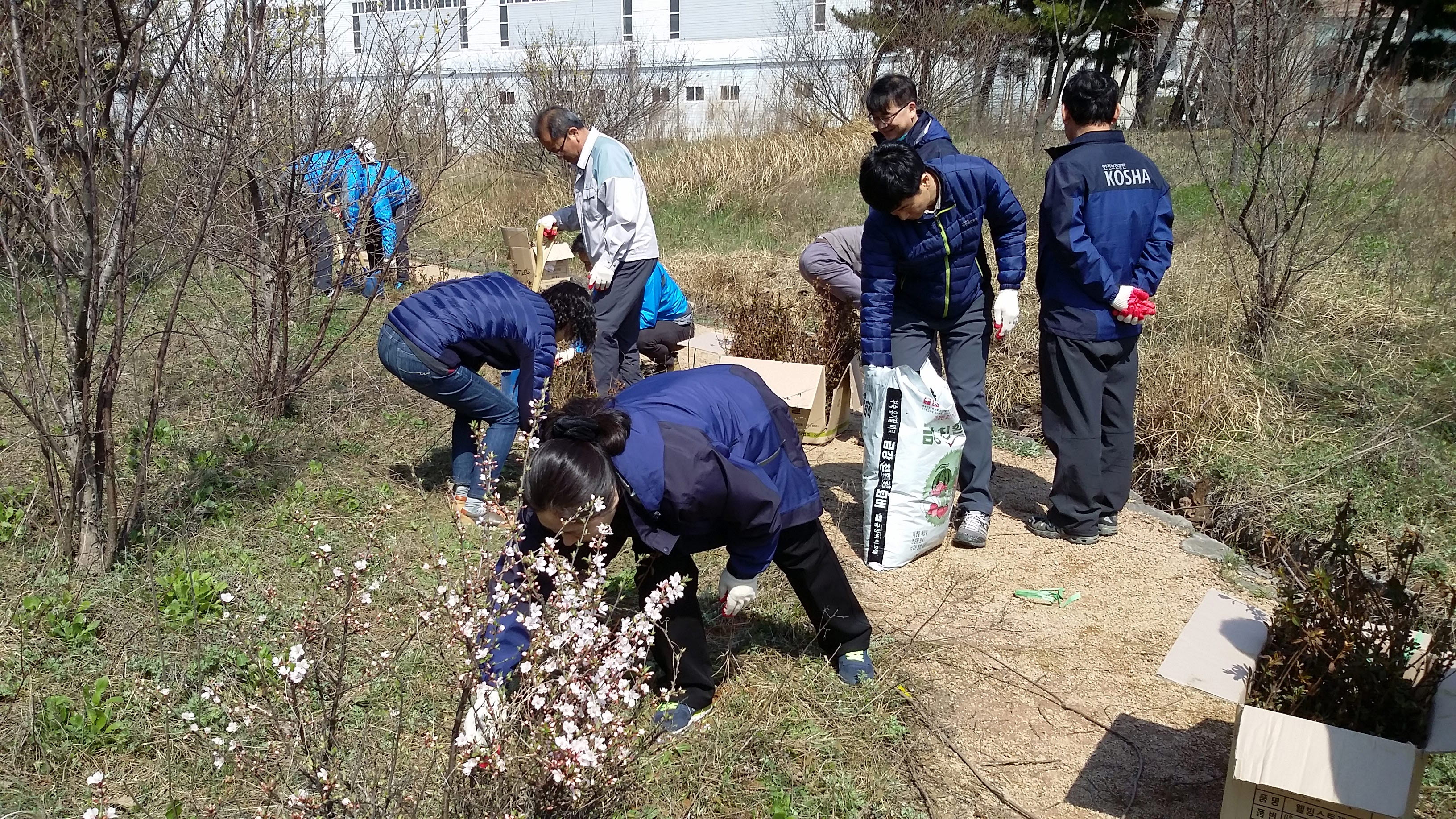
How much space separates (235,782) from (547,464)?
4.10 feet

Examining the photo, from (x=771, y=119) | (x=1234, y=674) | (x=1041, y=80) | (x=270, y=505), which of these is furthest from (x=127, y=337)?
(x=1041, y=80)

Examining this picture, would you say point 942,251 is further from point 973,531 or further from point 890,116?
point 973,531

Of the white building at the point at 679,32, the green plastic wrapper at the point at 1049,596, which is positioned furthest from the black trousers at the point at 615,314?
the white building at the point at 679,32

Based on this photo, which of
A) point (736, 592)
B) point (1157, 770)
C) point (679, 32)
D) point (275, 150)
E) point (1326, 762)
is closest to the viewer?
point (1326, 762)

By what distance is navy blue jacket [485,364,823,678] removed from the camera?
244cm

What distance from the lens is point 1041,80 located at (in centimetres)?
2247

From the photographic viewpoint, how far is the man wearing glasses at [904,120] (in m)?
4.29

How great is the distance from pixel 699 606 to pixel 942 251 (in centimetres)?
181

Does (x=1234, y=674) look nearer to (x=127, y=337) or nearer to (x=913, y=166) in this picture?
(x=913, y=166)

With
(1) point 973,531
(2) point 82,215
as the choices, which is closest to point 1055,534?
(1) point 973,531

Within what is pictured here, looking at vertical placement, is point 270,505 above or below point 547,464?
below

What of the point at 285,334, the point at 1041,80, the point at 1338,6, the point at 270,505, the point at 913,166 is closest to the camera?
the point at 913,166

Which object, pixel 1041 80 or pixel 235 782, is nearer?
pixel 235 782

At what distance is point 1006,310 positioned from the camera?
4.10m
